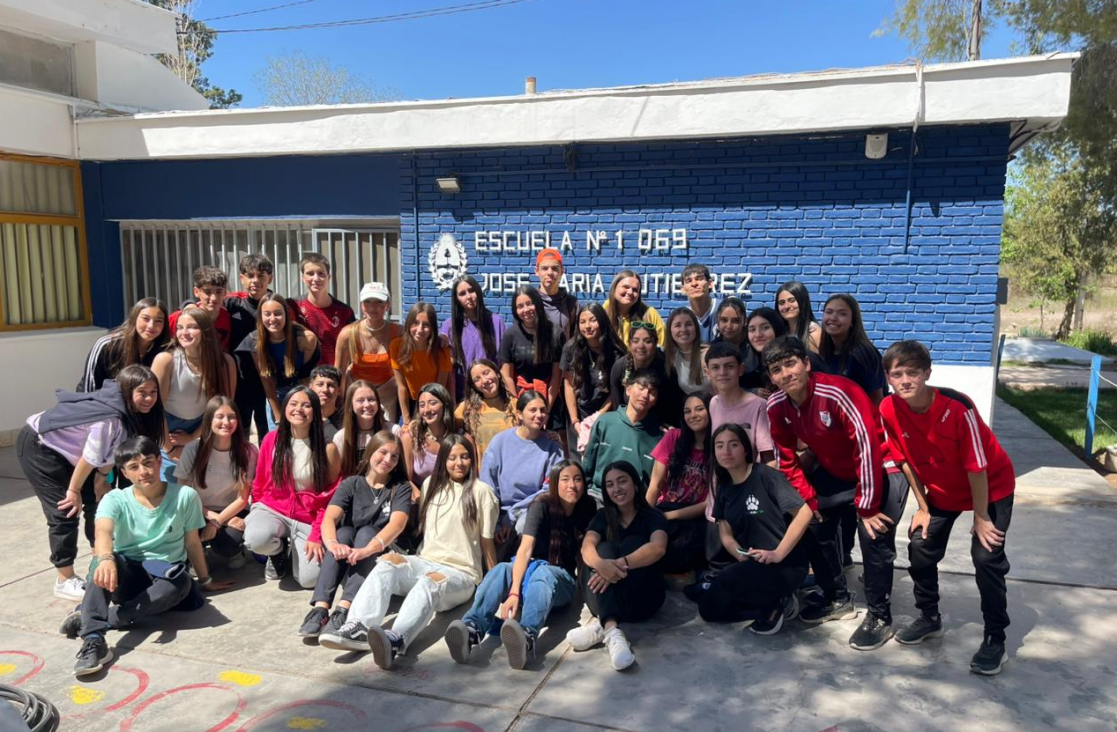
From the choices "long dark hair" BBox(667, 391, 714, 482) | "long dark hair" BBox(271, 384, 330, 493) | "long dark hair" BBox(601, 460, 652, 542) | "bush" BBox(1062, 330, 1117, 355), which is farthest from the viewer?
"bush" BBox(1062, 330, 1117, 355)

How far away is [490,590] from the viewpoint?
4016mm

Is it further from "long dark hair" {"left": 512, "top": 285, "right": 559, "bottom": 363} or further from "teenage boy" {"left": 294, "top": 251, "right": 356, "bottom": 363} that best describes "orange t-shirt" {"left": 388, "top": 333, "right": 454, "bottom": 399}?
"long dark hair" {"left": 512, "top": 285, "right": 559, "bottom": 363}

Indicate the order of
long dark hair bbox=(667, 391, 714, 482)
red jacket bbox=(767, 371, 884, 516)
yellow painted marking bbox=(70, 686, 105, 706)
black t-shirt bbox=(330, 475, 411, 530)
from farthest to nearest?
1. long dark hair bbox=(667, 391, 714, 482)
2. black t-shirt bbox=(330, 475, 411, 530)
3. red jacket bbox=(767, 371, 884, 516)
4. yellow painted marking bbox=(70, 686, 105, 706)

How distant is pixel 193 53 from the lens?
29.0 m

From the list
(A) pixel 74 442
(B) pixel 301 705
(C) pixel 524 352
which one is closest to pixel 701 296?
(C) pixel 524 352

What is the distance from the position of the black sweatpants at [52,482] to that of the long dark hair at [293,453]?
1.04 meters

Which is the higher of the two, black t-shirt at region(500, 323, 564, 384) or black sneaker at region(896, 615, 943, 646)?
black t-shirt at region(500, 323, 564, 384)

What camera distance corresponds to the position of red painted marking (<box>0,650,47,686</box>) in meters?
3.65

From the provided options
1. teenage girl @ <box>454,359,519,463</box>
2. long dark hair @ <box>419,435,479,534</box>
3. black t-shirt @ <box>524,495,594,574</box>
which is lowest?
black t-shirt @ <box>524,495,594,574</box>

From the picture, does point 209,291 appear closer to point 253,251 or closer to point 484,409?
point 484,409

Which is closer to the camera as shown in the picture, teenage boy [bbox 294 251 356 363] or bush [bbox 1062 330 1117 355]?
teenage boy [bbox 294 251 356 363]

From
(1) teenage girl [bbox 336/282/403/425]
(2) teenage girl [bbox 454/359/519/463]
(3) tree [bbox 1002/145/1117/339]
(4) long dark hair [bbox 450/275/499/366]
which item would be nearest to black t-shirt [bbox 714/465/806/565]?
(2) teenage girl [bbox 454/359/519/463]

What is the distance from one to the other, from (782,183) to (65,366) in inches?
284

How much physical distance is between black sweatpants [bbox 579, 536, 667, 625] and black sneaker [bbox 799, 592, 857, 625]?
0.71 metres
